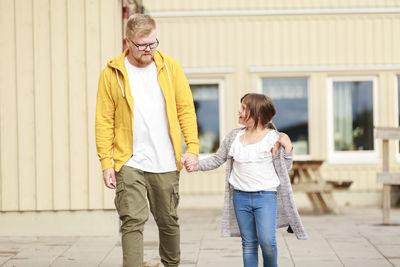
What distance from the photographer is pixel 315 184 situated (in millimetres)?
11305

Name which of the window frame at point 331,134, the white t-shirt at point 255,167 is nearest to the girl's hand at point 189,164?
the white t-shirt at point 255,167

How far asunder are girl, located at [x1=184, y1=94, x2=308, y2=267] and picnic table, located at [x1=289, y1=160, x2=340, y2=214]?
20.1 feet

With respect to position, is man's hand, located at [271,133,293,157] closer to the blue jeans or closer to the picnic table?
the blue jeans

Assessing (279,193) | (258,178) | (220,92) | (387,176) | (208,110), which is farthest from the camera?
(208,110)

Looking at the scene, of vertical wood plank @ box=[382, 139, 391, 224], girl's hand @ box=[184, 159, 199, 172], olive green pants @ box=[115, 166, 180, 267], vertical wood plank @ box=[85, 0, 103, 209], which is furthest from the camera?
vertical wood plank @ box=[382, 139, 391, 224]

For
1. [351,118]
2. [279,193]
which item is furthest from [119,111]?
[351,118]

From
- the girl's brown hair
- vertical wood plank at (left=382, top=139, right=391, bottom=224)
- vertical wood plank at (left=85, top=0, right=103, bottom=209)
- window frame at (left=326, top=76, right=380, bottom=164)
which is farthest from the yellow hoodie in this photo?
window frame at (left=326, top=76, right=380, bottom=164)

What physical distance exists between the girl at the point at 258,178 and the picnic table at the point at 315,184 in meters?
6.12

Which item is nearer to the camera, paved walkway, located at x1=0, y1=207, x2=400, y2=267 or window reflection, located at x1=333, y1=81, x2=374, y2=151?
paved walkway, located at x1=0, y1=207, x2=400, y2=267

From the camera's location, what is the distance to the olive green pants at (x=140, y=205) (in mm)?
4723

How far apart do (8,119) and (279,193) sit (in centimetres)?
424

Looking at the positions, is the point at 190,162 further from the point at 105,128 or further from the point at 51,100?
the point at 51,100

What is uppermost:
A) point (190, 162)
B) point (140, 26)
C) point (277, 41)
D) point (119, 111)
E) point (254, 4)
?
point (254, 4)

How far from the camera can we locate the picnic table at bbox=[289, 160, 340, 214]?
36.9 ft
